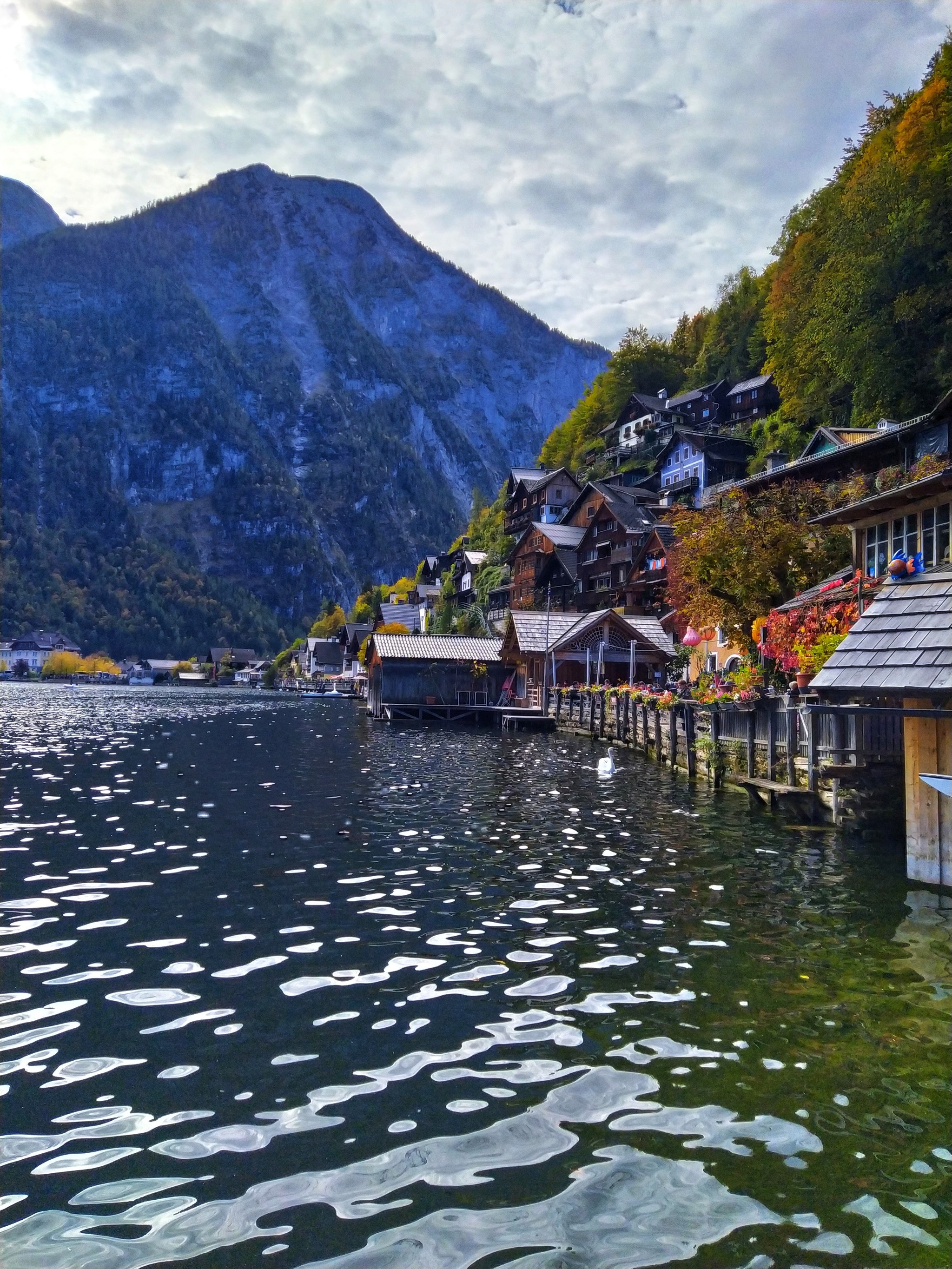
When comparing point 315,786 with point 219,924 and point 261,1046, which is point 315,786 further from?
point 261,1046

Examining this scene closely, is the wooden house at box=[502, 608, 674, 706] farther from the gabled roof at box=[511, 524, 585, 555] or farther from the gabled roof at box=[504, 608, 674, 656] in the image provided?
the gabled roof at box=[511, 524, 585, 555]

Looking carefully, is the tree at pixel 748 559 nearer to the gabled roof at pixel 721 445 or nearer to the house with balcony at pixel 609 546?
the house with balcony at pixel 609 546

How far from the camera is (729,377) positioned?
94.1 m

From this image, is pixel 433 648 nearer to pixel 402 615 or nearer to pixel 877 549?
pixel 877 549

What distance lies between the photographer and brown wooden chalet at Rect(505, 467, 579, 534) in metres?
94.2

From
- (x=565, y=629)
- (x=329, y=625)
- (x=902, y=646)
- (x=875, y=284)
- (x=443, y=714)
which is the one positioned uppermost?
(x=875, y=284)

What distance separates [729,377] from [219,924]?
9445 cm

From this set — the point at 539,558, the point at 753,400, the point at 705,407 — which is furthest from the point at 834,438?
the point at 705,407

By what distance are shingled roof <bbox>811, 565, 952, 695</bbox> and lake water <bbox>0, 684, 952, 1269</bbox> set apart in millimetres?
3201

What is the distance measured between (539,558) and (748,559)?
5338 cm

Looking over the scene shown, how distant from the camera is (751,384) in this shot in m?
84.6

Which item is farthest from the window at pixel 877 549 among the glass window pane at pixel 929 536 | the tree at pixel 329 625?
the tree at pixel 329 625

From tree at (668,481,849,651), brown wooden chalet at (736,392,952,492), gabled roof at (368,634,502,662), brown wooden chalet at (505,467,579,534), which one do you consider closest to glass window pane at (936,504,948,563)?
brown wooden chalet at (736,392,952,492)

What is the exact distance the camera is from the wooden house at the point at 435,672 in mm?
64312
